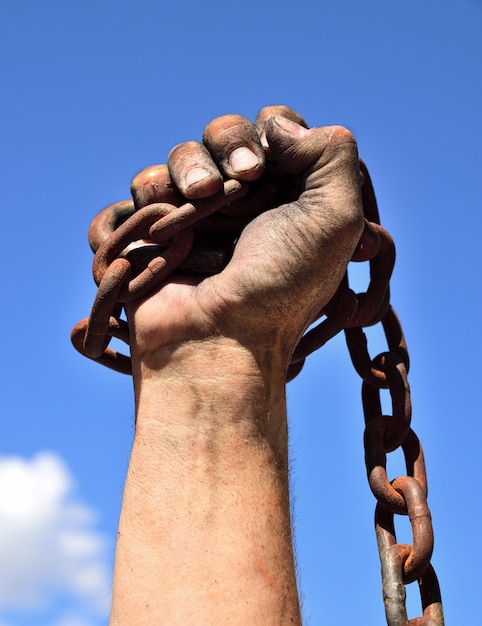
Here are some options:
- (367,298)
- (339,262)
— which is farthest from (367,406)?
(339,262)

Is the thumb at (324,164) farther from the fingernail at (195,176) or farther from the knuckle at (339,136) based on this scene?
the fingernail at (195,176)

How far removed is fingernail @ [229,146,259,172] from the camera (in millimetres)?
3109

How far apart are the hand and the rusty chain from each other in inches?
3.3

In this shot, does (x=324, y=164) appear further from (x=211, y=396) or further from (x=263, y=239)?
(x=211, y=396)

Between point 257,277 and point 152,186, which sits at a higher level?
point 152,186

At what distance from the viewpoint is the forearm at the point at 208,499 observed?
8.71 feet

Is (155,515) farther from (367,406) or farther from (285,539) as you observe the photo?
(367,406)

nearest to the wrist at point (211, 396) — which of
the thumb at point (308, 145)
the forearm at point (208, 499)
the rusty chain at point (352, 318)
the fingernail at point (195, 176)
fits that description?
the forearm at point (208, 499)

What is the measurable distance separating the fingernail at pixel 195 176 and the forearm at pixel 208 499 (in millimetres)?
499

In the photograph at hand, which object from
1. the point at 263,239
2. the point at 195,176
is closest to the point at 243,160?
the point at 195,176

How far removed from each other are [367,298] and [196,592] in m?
1.25

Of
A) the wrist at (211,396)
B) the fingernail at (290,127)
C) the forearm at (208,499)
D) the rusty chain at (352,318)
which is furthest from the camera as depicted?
the fingernail at (290,127)

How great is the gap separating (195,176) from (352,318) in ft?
2.49

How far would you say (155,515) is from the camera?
278 cm
